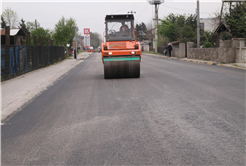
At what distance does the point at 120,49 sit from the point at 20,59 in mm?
7113

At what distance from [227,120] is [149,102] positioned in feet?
8.30

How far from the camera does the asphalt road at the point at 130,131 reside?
166 inches

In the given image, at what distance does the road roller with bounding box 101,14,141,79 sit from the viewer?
13.9m

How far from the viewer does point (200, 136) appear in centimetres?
505

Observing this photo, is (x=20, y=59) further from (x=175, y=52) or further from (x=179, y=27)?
(x=179, y=27)

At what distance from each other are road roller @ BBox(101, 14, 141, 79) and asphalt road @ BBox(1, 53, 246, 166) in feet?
15.9

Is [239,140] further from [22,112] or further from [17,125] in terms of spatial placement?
[22,112]

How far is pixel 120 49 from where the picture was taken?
14.2 meters

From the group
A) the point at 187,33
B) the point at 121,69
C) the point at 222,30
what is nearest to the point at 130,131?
the point at 121,69

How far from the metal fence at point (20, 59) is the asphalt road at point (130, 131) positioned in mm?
7153

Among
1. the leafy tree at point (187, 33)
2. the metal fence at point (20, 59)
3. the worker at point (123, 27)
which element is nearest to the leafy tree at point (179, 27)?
the leafy tree at point (187, 33)

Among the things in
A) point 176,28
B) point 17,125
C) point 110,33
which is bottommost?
point 17,125

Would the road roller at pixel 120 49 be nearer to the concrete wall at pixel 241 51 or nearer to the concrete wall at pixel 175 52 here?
the concrete wall at pixel 241 51

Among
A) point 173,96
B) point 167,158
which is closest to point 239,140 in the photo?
point 167,158
